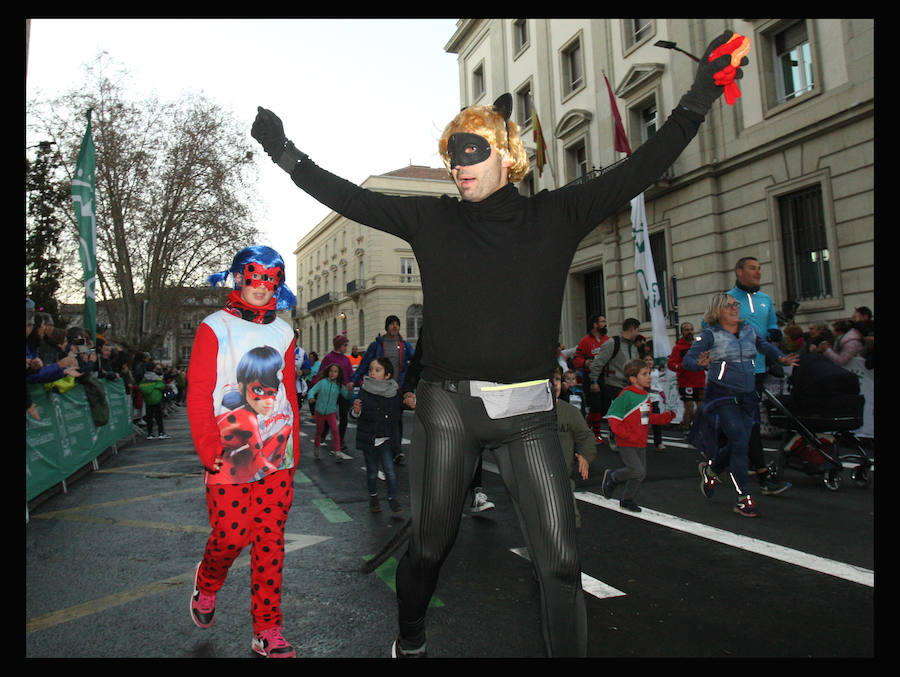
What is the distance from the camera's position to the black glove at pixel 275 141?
7.81ft

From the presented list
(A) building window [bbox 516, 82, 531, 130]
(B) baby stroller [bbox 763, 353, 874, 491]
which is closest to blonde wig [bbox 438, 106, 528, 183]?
(B) baby stroller [bbox 763, 353, 874, 491]

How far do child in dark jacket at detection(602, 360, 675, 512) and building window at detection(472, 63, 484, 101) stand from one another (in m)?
27.3

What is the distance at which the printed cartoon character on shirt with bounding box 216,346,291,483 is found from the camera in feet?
9.36

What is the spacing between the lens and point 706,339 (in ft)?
18.6

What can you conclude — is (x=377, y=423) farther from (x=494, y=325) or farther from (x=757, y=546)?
(x=494, y=325)

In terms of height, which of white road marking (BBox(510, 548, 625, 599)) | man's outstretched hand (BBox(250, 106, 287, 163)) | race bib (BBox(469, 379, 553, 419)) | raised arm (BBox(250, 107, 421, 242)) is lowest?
white road marking (BBox(510, 548, 625, 599))

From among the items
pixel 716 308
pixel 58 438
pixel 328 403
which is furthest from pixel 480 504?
pixel 58 438

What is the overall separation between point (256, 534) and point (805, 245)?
1501 centimetres

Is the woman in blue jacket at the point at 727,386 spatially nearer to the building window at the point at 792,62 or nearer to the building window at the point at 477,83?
the building window at the point at 792,62

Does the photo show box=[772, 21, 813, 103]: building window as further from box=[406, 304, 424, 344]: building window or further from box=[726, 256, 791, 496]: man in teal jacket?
box=[406, 304, 424, 344]: building window

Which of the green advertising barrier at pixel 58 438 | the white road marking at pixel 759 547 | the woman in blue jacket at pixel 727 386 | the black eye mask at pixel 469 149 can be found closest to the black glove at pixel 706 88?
the black eye mask at pixel 469 149

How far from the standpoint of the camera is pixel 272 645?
107 inches
